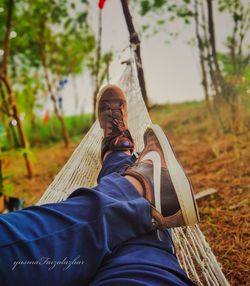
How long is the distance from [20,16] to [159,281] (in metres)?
3.89

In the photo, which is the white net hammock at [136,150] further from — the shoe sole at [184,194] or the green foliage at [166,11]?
the green foliage at [166,11]

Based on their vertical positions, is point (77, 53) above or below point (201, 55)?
above

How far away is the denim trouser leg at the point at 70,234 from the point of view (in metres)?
0.40

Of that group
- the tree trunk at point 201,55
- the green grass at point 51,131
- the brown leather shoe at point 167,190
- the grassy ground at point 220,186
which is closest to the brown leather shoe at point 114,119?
the brown leather shoe at point 167,190

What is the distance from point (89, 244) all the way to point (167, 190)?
0.76 ft

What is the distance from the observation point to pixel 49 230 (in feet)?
1.46

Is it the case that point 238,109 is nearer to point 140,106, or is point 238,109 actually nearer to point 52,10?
point 140,106

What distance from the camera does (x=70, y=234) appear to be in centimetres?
45

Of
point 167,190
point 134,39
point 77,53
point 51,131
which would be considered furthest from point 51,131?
point 167,190

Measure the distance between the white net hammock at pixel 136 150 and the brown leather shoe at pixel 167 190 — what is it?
0.12 m

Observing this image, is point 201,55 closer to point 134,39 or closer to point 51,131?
point 134,39

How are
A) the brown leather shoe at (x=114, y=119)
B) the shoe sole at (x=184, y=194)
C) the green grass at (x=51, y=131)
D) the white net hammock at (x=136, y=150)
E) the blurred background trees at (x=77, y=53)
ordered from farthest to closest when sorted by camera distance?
the green grass at (x=51, y=131) → the blurred background trees at (x=77, y=53) → the brown leather shoe at (x=114, y=119) → the white net hammock at (x=136, y=150) → the shoe sole at (x=184, y=194)

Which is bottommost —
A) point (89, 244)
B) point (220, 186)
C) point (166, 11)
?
point (220, 186)

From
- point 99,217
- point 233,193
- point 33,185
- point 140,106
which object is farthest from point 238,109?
point 33,185
